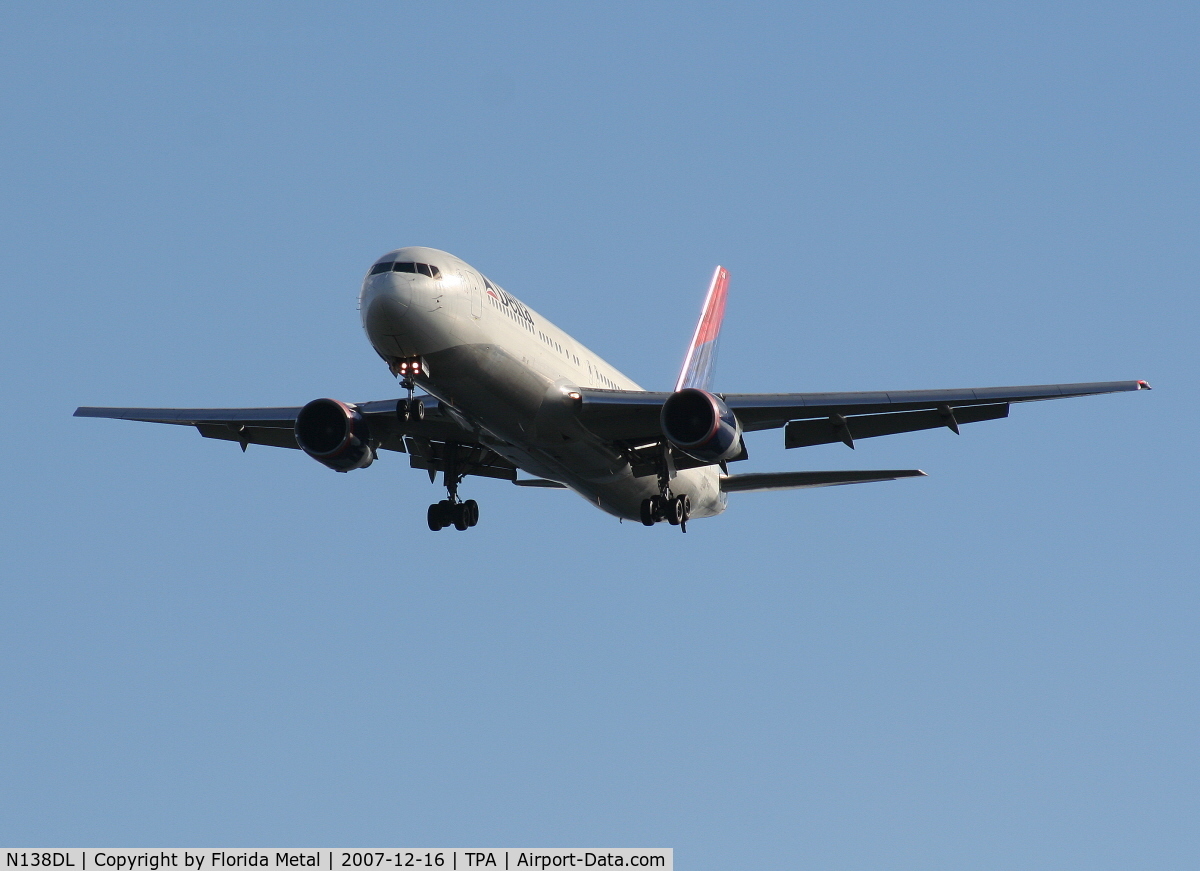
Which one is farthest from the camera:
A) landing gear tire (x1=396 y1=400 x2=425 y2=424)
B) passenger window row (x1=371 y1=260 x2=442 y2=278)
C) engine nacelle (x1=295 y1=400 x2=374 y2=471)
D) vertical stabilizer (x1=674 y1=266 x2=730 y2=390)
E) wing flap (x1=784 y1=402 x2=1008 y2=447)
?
vertical stabilizer (x1=674 y1=266 x2=730 y2=390)

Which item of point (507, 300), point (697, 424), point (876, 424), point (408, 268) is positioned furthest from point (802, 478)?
point (408, 268)

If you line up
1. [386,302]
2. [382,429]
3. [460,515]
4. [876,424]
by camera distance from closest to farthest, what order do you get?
[386,302], [876,424], [382,429], [460,515]

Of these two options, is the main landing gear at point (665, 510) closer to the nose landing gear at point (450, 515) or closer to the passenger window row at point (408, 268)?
the nose landing gear at point (450, 515)

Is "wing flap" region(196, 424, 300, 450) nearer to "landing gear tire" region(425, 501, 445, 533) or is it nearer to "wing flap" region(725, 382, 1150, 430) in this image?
"landing gear tire" region(425, 501, 445, 533)

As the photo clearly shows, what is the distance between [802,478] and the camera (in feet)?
125

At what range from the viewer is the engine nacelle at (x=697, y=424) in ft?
105

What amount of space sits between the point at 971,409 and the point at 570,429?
351 inches

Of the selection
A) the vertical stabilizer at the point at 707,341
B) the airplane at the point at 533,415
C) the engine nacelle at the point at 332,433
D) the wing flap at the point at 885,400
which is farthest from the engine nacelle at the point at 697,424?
the vertical stabilizer at the point at 707,341

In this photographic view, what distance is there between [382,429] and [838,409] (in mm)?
10683

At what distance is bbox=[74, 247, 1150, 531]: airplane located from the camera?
3005cm

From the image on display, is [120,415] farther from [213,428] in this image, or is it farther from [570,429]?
[570,429]

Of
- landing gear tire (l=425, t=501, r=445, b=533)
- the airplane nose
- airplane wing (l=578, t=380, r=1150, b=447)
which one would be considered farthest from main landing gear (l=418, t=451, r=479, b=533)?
the airplane nose

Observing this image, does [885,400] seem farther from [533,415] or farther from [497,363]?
[497,363]

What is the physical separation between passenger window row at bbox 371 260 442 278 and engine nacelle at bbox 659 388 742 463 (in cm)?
592
